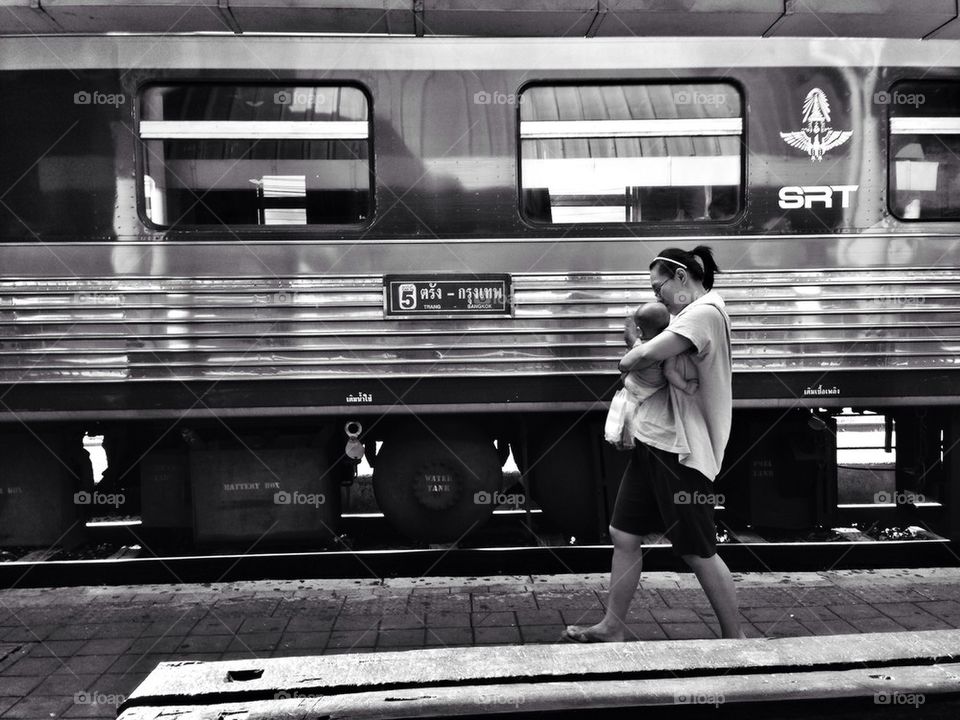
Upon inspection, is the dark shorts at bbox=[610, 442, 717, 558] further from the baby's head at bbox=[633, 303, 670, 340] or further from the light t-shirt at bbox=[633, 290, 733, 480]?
the baby's head at bbox=[633, 303, 670, 340]

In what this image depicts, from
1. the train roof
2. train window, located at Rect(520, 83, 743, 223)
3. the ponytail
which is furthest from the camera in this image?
train window, located at Rect(520, 83, 743, 223)

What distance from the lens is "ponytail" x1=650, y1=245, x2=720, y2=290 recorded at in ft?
12.1

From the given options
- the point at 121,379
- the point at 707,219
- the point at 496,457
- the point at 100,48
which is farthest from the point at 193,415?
the point at 707,219

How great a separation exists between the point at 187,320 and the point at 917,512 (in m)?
5.09

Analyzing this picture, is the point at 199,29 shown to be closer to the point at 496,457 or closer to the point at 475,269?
the point at 475,269

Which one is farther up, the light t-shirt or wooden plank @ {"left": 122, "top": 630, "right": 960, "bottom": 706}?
the light t-shirt

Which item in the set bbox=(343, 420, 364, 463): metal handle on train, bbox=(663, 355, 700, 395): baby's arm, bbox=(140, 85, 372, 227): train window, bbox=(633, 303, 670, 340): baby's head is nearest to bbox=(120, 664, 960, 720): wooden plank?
bbox=(663, 355, 700, 395): baby's arm

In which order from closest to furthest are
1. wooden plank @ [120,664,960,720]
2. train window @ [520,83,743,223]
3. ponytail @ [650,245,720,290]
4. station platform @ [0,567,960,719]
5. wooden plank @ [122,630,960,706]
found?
wooden plank @ [120,664,960,720]
wooden plank @ [122,630,960,706]
ponytail @ [650,245,720,290]
station platform @ [0,567,960,719]
train window @ [520,83,743,223]

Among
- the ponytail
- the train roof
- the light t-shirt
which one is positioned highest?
the train roof

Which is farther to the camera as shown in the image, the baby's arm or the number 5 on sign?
the number 5 on sign

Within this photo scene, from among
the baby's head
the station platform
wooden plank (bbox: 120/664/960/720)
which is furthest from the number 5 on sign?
wooden plank (bbox: 120/664/960/720)

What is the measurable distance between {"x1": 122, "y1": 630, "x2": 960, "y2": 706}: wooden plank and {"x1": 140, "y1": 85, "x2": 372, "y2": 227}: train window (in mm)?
2962

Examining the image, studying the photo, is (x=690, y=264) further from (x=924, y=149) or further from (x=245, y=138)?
(x=245, y=138)

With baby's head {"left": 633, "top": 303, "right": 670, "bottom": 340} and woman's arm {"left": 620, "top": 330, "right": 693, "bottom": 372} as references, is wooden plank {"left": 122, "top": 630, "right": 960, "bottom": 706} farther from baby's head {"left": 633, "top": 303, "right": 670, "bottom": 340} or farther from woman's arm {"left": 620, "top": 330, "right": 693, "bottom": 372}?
baby's head {"left": 633, "top": 303, "right": 670, "bottom": 340}
